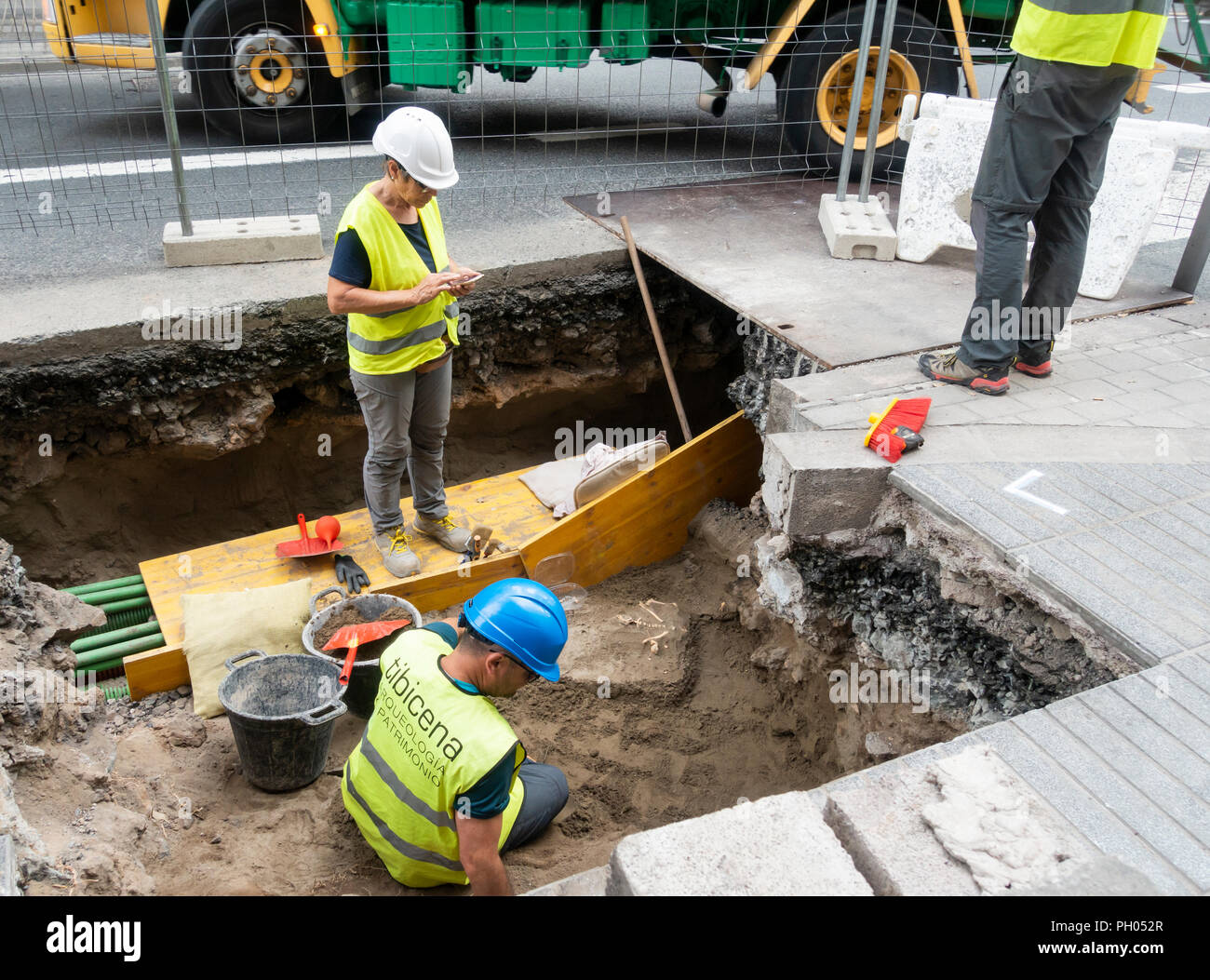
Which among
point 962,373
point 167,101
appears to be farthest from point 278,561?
point 962,373

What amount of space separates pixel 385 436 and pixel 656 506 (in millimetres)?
1739

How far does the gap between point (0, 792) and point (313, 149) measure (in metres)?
6.29

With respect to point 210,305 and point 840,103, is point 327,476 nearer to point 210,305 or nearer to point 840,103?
point 210,305

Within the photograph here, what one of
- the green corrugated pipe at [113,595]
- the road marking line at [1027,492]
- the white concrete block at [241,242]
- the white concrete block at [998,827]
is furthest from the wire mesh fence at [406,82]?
the white concrete block at [998,827]

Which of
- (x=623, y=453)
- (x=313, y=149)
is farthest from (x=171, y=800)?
(x=313, y=149)

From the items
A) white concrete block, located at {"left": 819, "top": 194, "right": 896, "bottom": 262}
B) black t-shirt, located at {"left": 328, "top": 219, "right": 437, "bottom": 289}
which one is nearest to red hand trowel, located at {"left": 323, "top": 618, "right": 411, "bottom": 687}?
black t-shirt, located at {"left": 328, "top": 219, "right": 437, "bottom": 289}

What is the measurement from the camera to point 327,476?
20.7 feet

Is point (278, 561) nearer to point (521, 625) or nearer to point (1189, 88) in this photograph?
point (521, 625)

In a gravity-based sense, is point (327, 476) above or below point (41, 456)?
below

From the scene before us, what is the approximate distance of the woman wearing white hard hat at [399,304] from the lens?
386 cm

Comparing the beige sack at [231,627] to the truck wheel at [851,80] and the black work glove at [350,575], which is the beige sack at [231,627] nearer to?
the black work glove at [350,575]

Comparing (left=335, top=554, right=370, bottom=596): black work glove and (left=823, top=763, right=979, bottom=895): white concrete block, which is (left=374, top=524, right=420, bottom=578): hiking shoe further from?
(left=823, top=763, right=979, bottom=895): white concrete block

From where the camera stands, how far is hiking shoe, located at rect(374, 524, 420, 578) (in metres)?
4.83

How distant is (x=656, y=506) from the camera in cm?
551
